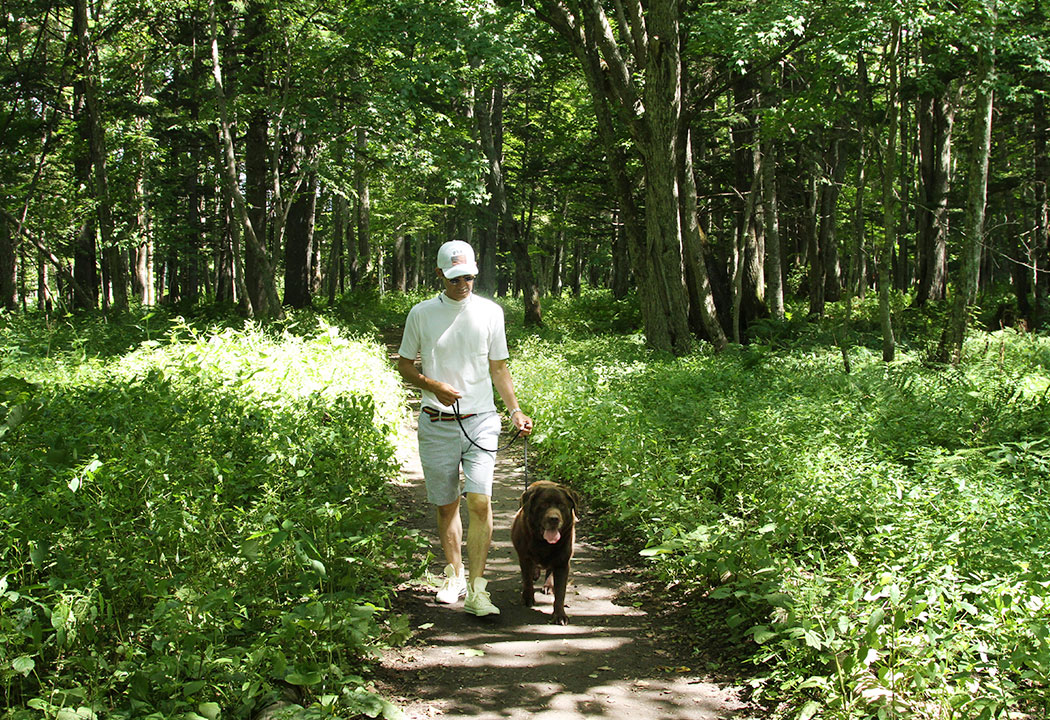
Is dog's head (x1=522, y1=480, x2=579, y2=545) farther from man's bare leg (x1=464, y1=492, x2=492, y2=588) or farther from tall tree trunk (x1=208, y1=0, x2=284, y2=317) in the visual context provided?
tall tree trunk (x1=208, y1=0, x2=284, y2=317)

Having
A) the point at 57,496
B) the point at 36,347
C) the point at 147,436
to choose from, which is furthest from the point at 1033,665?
the point at 36,347

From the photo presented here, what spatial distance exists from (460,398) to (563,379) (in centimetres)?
781

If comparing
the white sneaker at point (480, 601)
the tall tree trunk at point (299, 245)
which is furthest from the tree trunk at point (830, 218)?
the white sneaker at point (480, 601)

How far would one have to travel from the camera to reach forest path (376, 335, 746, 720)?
14.0ft

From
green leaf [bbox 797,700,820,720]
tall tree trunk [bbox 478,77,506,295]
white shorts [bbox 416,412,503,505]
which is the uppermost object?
tall tree trunk [bbox 478,77,506,295]

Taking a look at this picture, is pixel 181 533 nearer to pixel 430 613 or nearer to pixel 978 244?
pixel 430 613

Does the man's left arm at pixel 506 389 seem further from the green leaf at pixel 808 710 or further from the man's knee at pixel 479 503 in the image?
the green leaf at pixel 808 710

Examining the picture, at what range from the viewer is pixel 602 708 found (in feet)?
14.0

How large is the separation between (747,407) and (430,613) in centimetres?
443

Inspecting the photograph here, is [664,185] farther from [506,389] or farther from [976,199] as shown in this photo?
[506,389]

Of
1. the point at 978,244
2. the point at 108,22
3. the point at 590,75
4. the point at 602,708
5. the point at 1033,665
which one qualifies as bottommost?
the point at 602,708

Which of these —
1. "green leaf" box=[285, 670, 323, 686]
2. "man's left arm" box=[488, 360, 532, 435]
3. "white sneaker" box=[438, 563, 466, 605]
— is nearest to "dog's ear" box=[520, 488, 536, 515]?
"man's left arm" box=[488, 360, 532, 435]

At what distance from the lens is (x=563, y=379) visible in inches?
521

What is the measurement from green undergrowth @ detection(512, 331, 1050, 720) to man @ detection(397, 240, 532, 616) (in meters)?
1.30
